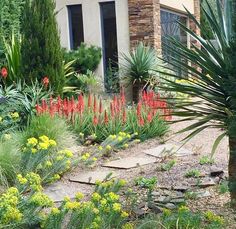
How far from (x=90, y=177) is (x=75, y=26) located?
30.5ft

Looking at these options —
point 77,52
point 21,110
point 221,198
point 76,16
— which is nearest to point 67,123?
point 21,110

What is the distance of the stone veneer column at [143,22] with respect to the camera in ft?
45.7

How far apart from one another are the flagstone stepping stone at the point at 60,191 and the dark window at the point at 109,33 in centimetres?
857

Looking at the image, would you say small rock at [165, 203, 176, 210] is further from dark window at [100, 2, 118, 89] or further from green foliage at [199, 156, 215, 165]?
dark window at [100, 2, 118, 89]

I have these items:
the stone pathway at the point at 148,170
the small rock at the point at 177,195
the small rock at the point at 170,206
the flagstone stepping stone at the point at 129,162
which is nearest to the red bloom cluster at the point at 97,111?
the stone pathway at the point at 148,170

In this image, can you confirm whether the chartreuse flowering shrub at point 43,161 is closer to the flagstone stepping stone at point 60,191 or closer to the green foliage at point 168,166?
the flagstone stepping stone at point 60,191

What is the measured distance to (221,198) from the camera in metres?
5.29

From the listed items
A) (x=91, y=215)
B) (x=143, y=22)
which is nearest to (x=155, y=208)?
(x=91, y=215)

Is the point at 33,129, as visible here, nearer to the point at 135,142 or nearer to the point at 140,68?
the point at 135,142

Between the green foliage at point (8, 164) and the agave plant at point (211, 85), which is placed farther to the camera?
the green foliage at point (8, 164)

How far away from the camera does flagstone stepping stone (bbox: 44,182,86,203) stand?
5.57 m

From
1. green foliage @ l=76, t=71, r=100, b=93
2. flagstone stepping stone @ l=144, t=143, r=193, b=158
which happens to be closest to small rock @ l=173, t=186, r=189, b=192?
flagstone stepping stone @ l=144, t=143, r=193, b=158

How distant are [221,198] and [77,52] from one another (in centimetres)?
923

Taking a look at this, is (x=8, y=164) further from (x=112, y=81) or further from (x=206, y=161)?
(x=112, y=81)
